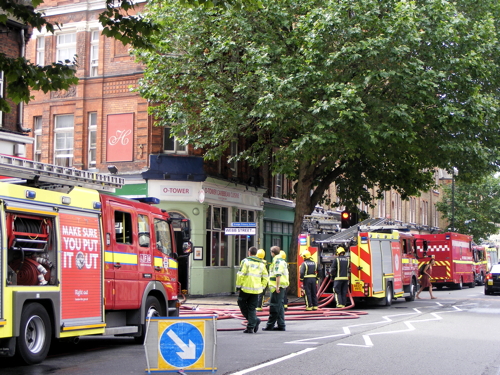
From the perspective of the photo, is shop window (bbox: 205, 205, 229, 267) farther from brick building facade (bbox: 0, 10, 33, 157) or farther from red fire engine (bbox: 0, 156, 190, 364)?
red fire engine (bbox: 0, 156, 190, 364)

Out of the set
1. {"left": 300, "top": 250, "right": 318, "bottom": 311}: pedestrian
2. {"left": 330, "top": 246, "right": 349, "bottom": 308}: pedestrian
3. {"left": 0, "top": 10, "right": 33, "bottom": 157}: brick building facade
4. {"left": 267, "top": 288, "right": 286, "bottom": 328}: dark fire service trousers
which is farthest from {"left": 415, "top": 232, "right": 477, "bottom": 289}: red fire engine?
{"left": 267, "top": 288, "right": 286, "bottom": 328}: dark fire service trousers

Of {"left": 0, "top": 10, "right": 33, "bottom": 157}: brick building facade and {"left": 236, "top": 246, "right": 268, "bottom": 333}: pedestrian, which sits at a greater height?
Answer: {"left": 0, "top": 10, "right": 33, "bottom": 157}: brick building facade

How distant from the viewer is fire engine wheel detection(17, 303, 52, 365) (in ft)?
30.2

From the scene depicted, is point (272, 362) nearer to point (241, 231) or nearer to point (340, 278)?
point (340, 278)

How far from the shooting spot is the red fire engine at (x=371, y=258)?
2069 cm

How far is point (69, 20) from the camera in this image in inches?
1102

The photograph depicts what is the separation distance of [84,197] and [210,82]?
1407 cm

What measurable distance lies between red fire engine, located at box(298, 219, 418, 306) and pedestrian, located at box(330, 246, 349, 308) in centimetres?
54

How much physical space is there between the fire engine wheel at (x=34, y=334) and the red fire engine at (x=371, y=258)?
12247 mm

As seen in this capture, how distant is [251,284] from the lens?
1340 centimetres

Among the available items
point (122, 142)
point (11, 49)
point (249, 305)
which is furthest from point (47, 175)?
point (122, 142)

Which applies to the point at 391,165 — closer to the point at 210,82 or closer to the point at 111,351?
the point at 210,82

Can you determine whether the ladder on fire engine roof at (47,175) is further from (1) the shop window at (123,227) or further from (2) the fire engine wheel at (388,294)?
(2) the fire engine wheel at (388,294)

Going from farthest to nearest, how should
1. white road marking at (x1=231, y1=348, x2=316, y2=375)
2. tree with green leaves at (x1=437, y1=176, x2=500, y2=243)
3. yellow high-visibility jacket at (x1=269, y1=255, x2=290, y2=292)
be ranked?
1. tree with green leaves at (x1=437, y1=176, x2=500, y2=243)
2. yellow high-visibility jacket at (x1=269, y1=255, x2=290, y2=292)
3. white road marking at (x1=231, y1=348, x2=316, y2=375)
